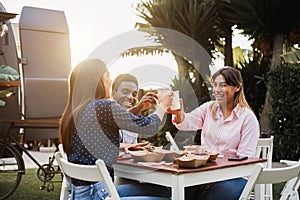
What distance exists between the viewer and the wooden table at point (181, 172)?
89.4 inches

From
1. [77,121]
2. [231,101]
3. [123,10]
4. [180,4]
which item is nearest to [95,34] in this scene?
[123,10]

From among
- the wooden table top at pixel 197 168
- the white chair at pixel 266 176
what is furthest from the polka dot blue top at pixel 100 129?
the white chair at pixel 266 176

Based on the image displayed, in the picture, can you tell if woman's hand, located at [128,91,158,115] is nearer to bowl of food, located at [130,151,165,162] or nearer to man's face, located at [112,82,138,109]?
bowl of food, located at [130,151,165,162]

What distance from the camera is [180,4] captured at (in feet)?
22.7

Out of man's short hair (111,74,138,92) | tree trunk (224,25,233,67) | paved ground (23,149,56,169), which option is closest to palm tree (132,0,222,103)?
tree trunk (224,25,233,67)

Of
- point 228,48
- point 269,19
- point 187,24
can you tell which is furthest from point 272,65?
point 187,24

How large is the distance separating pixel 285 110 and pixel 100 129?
167 inches

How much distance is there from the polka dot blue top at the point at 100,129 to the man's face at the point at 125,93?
117 centimetres

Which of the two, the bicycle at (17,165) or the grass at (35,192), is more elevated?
the bicycle at (17,165)

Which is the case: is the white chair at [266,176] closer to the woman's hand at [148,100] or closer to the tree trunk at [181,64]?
the woman's hand at [148,100]

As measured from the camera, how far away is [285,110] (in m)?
6.19

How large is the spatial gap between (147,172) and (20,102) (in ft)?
12.7

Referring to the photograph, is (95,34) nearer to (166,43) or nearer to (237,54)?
(166,43)

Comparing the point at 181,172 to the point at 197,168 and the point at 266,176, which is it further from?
the point at 266,176
